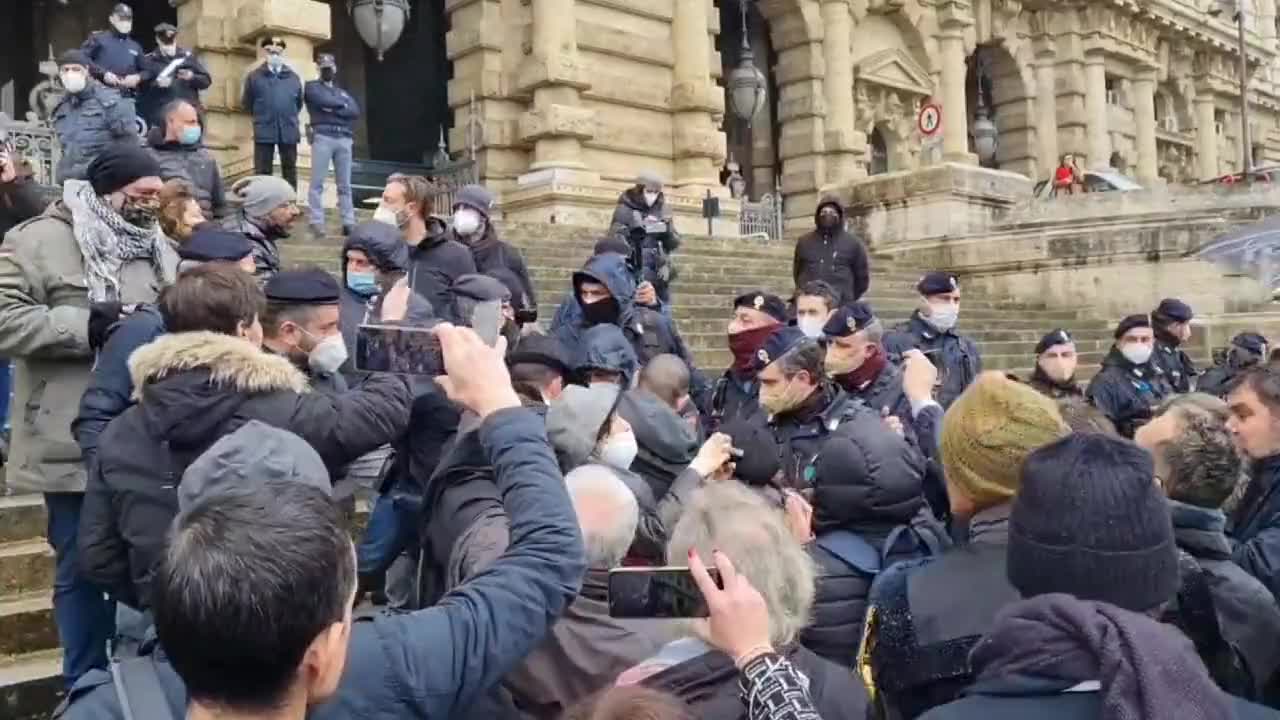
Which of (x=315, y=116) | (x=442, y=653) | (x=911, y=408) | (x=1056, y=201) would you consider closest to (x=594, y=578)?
(x=442, y=653)

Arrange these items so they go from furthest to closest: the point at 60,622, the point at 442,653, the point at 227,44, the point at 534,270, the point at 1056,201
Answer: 1. the point at 1056,201
2. the point at 227,44
3. the point at 534,270
4. the point at 60,622
5. the point at 442,653

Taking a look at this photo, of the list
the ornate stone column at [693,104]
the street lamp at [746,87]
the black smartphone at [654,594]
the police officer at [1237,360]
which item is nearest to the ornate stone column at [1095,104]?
the ornate stone column at [693,104]

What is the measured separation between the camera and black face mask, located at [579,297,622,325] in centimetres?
642

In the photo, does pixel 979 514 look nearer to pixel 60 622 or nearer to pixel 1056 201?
pixel 60 622

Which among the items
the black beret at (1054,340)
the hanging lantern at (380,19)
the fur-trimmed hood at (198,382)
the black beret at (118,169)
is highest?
the hanging lantern at (380,19)

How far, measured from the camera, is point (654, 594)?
2043 millimetres

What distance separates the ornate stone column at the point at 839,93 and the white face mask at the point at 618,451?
2020cm

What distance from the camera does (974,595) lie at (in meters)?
2.41

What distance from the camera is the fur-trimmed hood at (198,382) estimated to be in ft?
9.39

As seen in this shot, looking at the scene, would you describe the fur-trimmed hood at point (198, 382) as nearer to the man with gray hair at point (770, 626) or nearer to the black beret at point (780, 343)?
the man with gray hair at point (770, 626)

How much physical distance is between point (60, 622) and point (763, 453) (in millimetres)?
2430

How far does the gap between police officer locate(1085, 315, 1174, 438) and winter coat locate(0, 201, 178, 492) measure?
570 centimetres

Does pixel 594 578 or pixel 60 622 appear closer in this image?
pixel 594 578

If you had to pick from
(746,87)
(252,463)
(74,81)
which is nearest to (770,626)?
(252,463)
